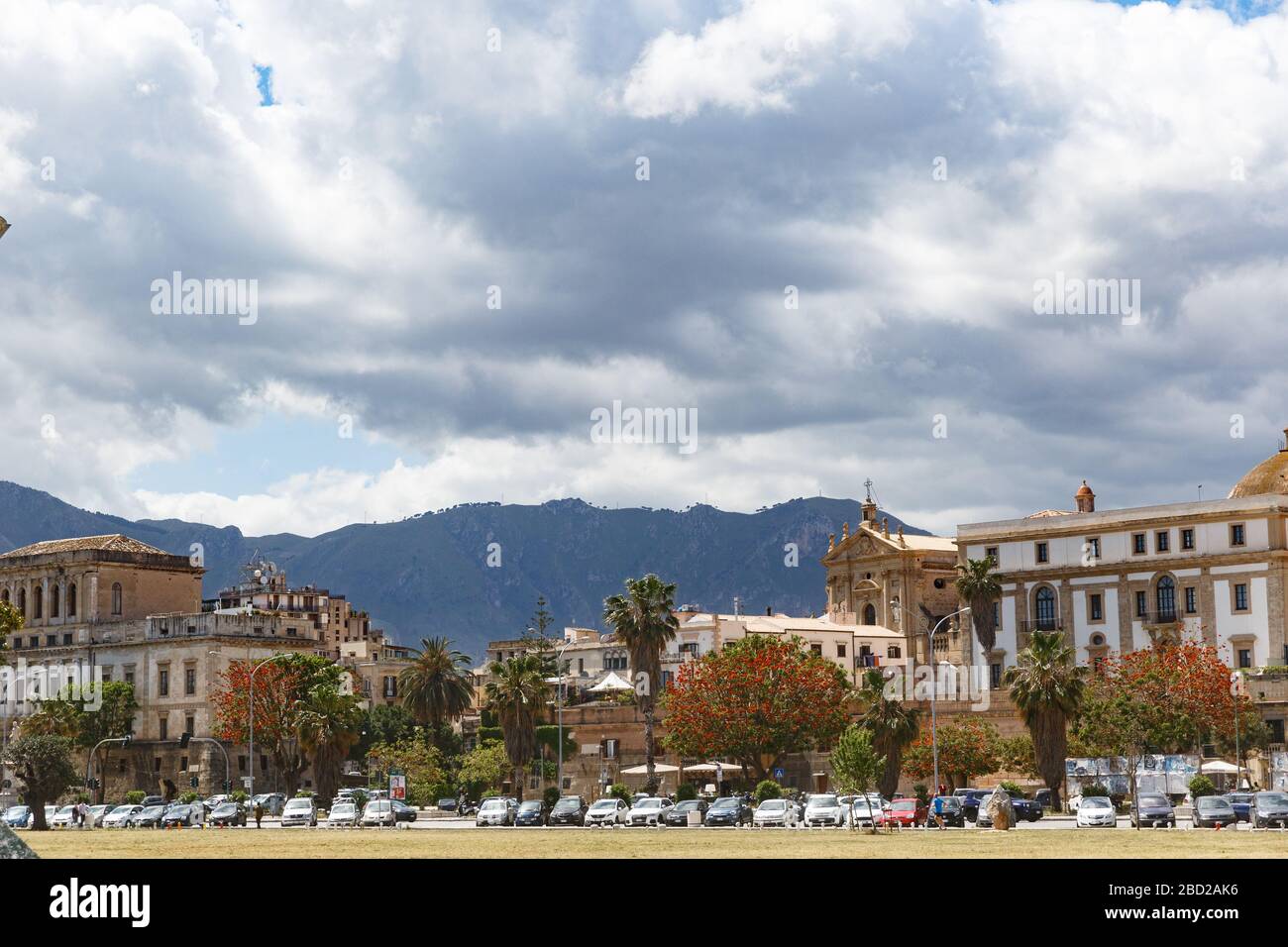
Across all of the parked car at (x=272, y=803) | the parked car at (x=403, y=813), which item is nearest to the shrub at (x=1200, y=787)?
the parked car at (x=403, y=813)

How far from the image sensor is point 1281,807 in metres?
62.6

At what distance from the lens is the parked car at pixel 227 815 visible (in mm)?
92581

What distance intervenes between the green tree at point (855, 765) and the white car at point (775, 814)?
2.76m

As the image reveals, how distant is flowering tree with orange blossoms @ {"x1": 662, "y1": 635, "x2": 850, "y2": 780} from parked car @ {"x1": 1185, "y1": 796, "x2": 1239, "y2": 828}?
3361cm

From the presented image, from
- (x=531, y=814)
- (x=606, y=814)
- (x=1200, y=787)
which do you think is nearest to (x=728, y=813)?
(x=606, y=814)

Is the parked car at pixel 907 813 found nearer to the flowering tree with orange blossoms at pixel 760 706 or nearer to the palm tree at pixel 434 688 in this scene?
the flowering tree with orange blossoms at pixel 760 706

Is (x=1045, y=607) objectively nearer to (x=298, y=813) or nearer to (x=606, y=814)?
(x=606, y=814)

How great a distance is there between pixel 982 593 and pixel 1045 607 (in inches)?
190

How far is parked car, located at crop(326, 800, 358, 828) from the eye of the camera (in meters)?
85.5

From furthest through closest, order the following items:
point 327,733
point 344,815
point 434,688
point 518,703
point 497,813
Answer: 1. point 434,688
2. point 518,703
3. point 327,733
4. point 344,815
5. point 497,813

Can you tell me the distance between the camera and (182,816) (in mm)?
95125
